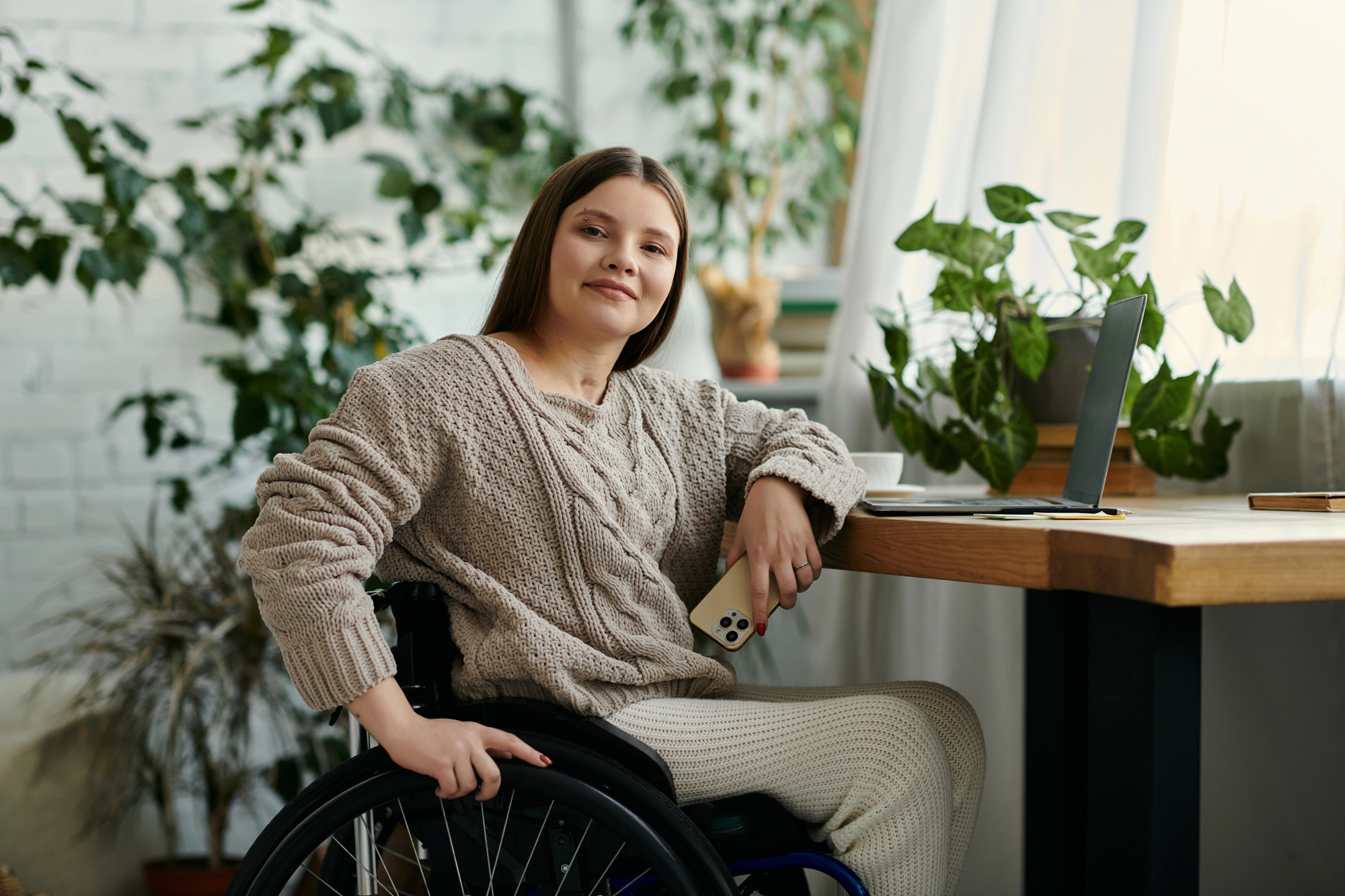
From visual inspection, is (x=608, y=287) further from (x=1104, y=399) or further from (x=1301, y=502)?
(x=1301, y=502)

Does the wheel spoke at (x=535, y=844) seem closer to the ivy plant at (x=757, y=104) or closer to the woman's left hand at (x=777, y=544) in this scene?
the woman's left hand at (x=777, y=544)

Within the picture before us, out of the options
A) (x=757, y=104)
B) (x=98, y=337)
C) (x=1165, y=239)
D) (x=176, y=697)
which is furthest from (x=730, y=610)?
(x=757, y=104)

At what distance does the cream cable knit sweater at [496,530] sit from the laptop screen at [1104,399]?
9.1 inches

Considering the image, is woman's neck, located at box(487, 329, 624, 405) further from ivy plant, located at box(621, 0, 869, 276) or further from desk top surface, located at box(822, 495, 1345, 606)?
ivy plant, located at box(621, 0, 869, 276)

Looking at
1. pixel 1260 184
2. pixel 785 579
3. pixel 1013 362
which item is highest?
pixel 1260 184

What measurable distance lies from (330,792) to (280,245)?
161cm

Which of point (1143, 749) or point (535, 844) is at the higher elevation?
point (1143, 749)

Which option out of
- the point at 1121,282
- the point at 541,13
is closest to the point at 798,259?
the point at 541,13

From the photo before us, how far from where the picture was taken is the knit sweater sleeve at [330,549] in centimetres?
92

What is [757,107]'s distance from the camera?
277 cm

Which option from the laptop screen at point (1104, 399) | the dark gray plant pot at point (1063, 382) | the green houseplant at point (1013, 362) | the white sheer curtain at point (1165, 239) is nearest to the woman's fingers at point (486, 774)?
the laptop screen at point (1104, 399)

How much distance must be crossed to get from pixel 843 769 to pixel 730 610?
0.63 feet

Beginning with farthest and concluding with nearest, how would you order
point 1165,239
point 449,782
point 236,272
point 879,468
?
point 236,272 < point 1165,239 < point 879,468 < point 449,782

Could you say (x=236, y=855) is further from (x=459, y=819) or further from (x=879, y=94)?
(x=879, y=94)
